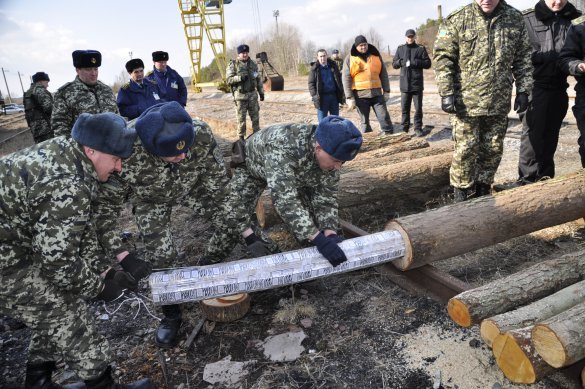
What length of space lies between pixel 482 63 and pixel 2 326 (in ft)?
16.0

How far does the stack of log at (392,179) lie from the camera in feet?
15.0

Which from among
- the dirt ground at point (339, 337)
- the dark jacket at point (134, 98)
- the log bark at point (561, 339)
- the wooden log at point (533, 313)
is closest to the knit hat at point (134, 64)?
the dark jacket at point (134, 98)

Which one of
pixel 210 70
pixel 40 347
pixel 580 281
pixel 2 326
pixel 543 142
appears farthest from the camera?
pixel 210 70

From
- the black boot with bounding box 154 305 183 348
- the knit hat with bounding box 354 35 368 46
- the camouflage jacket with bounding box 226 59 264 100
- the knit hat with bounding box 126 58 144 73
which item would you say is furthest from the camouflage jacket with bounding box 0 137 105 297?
the camouflage jacket with bounding box 226 59 264 100

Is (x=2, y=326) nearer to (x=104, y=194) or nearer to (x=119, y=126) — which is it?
(x=104, y=194)

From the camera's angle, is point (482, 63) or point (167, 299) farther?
point (482, 63)

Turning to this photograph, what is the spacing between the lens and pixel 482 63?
162 inches

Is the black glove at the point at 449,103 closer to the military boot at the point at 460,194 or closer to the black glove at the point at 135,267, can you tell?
the military boot at the point at 460,194

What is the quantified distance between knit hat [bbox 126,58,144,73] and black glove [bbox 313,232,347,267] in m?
5.15

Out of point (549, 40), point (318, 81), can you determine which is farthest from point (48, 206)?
point (318, 81)

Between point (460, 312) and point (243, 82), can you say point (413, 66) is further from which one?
point (460, 312)

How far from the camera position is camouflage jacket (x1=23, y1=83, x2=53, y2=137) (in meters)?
6.96

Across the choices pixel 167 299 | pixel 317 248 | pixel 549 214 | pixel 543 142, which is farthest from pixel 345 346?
pixel 543 142

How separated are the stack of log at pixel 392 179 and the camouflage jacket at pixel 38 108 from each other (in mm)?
4735
